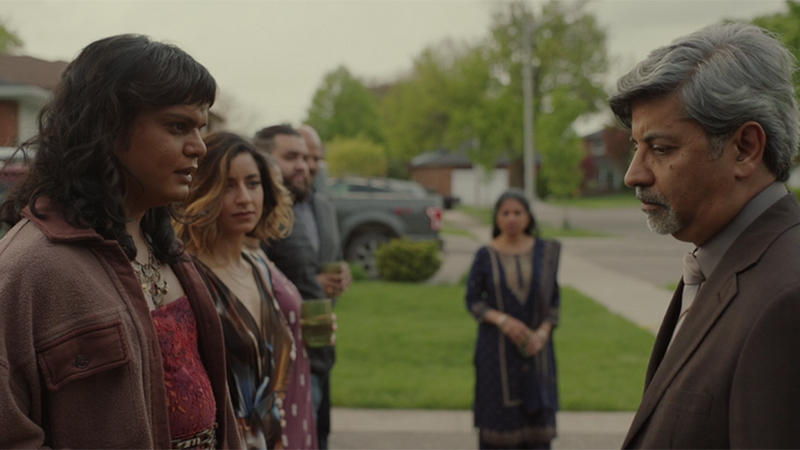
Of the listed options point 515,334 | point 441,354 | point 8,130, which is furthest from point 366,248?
point 8,130

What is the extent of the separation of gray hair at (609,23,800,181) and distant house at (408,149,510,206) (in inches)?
1968

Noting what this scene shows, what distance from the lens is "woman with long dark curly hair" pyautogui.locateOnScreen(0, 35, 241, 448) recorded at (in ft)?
5.90

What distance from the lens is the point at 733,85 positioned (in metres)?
1.86

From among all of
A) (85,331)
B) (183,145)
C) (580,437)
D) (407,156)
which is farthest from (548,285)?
(407,156)

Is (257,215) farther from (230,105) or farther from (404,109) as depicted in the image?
(404,109)

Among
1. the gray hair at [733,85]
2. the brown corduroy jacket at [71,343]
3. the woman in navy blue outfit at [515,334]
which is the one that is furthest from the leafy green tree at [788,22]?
the brown corduroy jacket at [71,343]

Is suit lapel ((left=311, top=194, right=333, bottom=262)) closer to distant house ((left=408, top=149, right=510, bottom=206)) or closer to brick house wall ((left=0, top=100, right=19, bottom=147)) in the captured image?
brick house wall ((left=0, top=100, right=19, bottom=147))

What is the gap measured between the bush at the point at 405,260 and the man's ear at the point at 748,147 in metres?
12.0

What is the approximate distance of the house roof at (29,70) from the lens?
2.60 m

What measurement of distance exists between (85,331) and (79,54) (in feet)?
2.47

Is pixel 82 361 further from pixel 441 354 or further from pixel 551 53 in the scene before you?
pixel 551 53

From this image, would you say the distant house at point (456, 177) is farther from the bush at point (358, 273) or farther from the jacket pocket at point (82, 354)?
the jacket pocket at point (82, 354)

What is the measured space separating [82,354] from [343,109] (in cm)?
7023

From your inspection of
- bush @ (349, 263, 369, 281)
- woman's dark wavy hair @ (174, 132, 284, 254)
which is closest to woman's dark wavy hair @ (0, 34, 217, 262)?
woman's dark wavy hair @ (174, 132, 284, 254)
